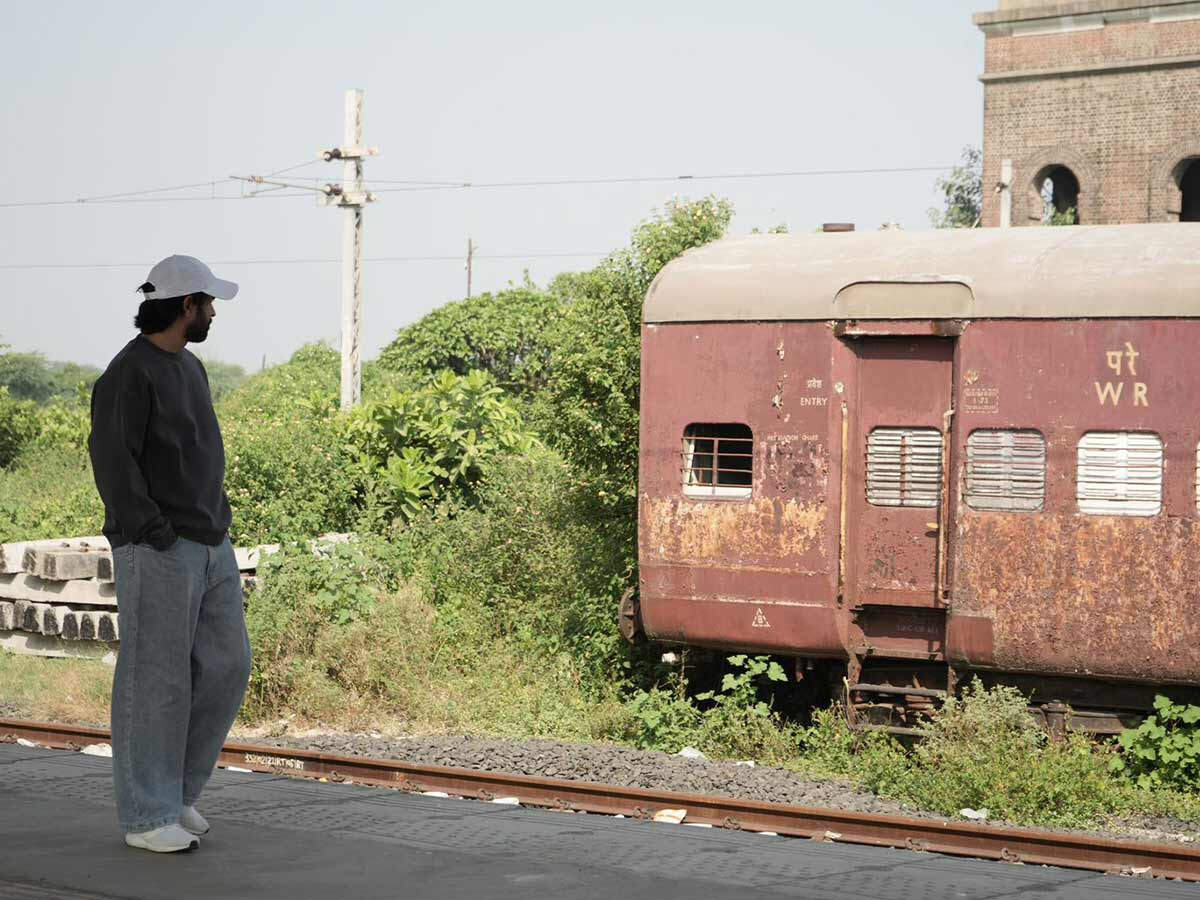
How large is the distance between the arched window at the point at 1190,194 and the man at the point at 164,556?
33152 mm

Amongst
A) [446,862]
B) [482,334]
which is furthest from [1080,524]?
[482,334]

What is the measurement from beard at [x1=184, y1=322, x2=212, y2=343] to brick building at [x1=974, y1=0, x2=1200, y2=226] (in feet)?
93.4

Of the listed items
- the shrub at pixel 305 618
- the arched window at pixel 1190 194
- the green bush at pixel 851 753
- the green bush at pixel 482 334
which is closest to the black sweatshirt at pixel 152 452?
the green bush at pixel 851 753

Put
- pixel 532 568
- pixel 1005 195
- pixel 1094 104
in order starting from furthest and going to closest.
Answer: pixel 1094 104
pixel 1005 195
pixel 532 568

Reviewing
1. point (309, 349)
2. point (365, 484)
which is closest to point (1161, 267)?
point (365, 484)

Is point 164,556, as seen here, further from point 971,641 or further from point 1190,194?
point 1190,194

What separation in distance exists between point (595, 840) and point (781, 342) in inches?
219

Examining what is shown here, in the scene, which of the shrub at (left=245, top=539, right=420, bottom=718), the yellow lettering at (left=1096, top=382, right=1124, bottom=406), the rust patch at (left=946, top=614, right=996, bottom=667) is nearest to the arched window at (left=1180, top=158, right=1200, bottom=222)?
the shrub at (left=245, top=539, right=420, bottom=718)

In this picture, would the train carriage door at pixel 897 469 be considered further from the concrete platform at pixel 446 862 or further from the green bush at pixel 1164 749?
the concrete platform at pixel 446 862

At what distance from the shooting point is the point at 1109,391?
9500mm

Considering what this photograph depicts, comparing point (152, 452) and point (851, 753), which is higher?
point (152, 452)

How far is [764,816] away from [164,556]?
3.73 m

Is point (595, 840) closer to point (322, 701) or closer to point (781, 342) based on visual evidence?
point (781, 342)

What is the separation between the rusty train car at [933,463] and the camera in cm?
943
